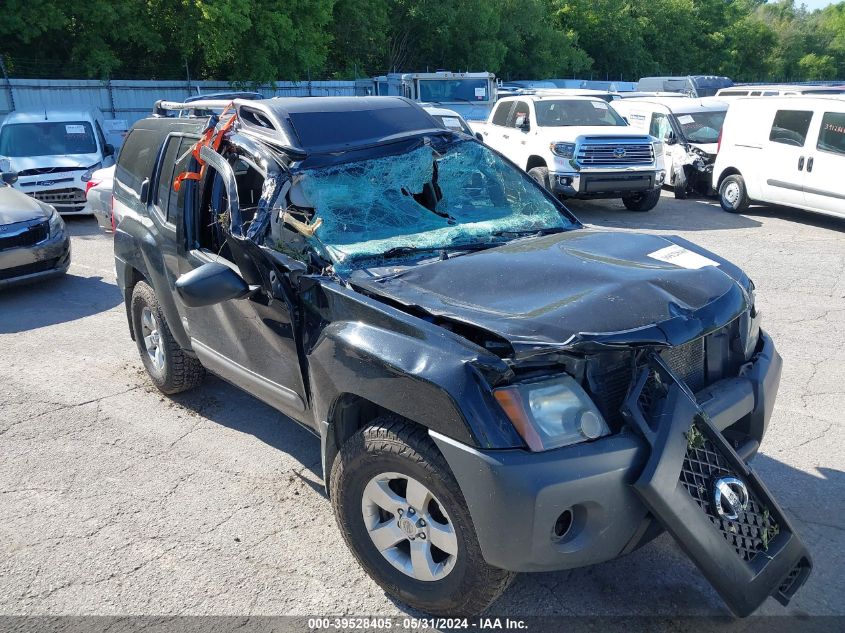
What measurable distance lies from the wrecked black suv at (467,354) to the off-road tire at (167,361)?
638 millimetres

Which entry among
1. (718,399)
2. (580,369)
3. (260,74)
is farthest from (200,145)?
(260,74)

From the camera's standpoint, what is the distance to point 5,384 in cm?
590

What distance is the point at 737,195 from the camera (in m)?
12.6

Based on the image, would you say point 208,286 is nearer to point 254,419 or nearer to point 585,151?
point 254,419

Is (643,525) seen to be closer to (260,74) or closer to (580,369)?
(580,369)

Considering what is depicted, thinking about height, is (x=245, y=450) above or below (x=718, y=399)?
below

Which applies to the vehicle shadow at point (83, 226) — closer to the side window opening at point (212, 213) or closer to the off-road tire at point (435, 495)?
the side window opening at point (212, 213)

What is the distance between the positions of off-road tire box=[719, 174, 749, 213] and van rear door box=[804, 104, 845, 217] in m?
1.32

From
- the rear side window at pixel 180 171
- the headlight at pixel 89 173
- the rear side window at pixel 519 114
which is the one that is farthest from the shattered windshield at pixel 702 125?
the rear side window at pixel 180 171

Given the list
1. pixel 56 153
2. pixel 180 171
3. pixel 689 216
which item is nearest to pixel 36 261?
pixel 180 171

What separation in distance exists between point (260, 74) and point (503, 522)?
25.2 m

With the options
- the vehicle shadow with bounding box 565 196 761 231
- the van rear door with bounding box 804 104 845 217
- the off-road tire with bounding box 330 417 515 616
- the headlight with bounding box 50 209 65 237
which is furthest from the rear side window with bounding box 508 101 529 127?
the off-road tire with bounding box 330 417 515 616

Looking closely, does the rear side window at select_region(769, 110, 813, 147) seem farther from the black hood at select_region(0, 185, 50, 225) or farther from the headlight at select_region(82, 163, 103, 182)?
the headlight at select_region(82, 163, 103, 182)

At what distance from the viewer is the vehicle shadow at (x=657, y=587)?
10.3ft
